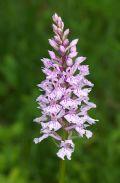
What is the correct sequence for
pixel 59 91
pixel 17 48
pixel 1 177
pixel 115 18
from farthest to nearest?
pixel 17 48 < pixel 115 18 < pixel 1 177 < pixel 59 91

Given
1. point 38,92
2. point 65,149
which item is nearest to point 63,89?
point 65,149

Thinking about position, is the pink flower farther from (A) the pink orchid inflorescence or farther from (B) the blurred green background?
(B) the blurred green background

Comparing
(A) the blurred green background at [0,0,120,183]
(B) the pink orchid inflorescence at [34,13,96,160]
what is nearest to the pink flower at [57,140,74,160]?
(B) the pink orchid inflorescence at [34,13,96,160]

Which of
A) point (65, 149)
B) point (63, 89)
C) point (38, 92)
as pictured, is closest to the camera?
point (63, 89)

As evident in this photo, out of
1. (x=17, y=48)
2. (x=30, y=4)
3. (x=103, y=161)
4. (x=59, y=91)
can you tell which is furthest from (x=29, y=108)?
(x=59, y=91)

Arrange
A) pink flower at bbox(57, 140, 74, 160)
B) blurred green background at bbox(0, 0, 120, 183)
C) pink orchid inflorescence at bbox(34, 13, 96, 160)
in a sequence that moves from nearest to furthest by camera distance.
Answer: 1. pink orchid inflorescence at bbox(34, 13, 96, 160)
2. pink flower at bbox(57, 140, 74, 160)
3. blurred green background at bbox(0, 0, 120, 183)

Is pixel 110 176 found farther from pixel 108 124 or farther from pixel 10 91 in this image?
pixel 10 91

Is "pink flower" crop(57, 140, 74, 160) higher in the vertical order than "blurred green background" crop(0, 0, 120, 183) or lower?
lower

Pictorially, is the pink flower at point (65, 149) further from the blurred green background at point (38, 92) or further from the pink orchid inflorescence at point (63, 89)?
the blurred green background at point (38, 92)

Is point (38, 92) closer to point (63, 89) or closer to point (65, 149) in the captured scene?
point (65, 149)
